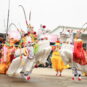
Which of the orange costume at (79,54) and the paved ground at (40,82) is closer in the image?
the paved ground at (40,82)

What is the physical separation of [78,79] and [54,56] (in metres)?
2.80

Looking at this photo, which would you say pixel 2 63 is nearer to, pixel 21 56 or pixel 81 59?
pixel 21 56

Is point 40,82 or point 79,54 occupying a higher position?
point 79,54

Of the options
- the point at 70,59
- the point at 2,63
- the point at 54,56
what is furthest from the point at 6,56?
the point at 70,59

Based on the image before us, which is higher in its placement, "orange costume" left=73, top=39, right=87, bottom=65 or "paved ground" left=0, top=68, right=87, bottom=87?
"orange costume" left=73, top=39, right=87, bottom=65

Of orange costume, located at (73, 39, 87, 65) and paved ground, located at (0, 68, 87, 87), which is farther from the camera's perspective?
orange costume, located at (73, 39, 87, 65)

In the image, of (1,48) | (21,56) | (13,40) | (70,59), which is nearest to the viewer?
(21,56)

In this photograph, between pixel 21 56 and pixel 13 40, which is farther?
Result: pixel 13 40

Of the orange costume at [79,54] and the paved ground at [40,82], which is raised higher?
the orange costume at [79,54]

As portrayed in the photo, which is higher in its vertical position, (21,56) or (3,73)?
(21,56)

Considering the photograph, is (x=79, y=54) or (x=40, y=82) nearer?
(x=40, y=82)

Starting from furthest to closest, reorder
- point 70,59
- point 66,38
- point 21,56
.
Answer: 1. point 66,38
2. point 70,59
3. point 21,56

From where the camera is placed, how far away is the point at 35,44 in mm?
6820

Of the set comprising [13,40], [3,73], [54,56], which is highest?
[13,40]
